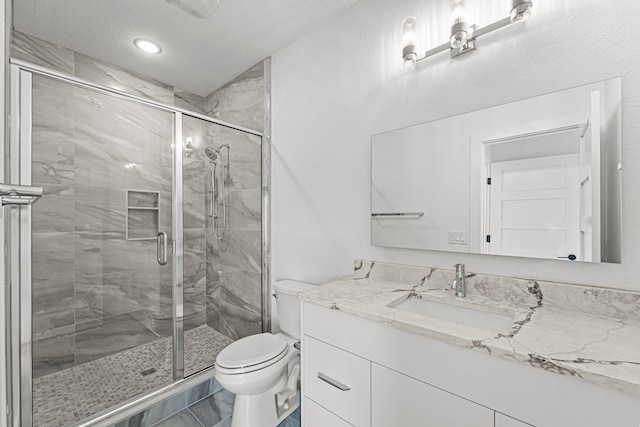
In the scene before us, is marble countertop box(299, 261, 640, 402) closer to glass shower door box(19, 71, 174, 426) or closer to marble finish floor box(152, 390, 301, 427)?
marble finish floor box(152, 390, 301, 427)

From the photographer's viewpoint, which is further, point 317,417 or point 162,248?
point 162,248

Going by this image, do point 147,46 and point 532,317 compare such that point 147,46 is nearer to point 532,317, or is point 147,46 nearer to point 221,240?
point 221,240

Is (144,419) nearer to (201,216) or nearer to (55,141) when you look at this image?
(201,216)

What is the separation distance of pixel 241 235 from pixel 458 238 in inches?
67.2

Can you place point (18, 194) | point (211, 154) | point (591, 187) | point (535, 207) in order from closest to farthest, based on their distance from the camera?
point (18, 194)
point (591, 187)
point (535, 207)
point (211, 154)

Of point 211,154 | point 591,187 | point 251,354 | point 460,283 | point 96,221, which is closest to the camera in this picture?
point 591,187

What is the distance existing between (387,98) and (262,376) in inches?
63.7

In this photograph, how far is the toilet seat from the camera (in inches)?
55.1

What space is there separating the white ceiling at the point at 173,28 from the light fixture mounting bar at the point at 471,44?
0.68 m

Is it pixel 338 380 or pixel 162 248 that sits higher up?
pixel 162 248

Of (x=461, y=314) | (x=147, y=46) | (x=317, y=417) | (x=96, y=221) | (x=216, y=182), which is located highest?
(x=147, y=46)

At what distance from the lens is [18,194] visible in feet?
2.02

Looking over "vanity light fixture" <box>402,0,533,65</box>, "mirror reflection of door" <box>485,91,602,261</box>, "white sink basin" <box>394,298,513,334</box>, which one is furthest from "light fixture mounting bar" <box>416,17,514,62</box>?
"white sink basin" <box>394,298,513,334</box>

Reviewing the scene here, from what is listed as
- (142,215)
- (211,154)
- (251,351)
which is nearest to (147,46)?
(211,154)
